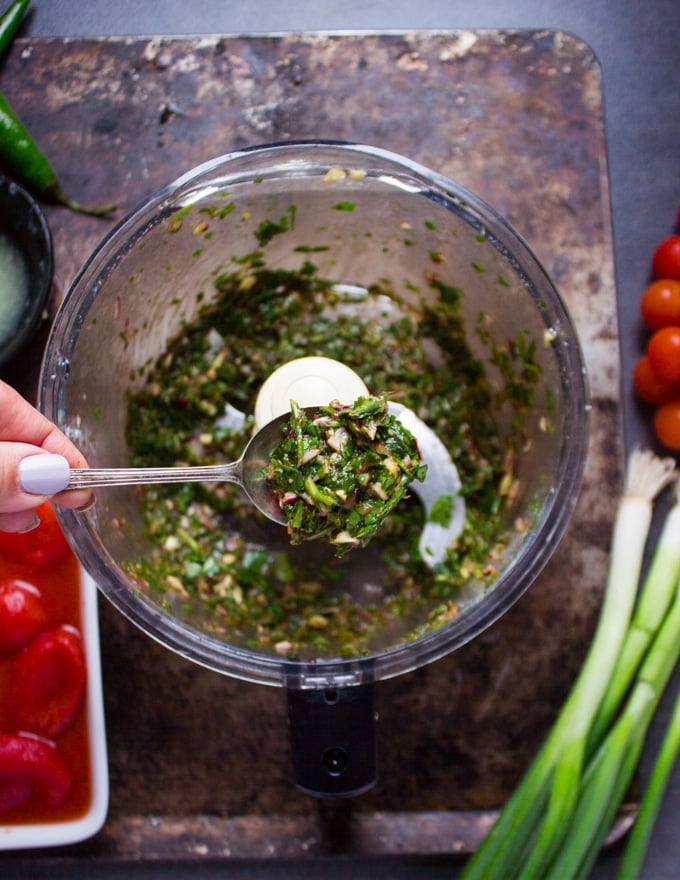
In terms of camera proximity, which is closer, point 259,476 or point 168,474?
point 168,474

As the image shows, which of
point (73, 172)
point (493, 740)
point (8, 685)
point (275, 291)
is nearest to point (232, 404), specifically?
point (275, 291)

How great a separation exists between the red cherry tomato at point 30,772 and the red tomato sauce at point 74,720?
0.02 meters

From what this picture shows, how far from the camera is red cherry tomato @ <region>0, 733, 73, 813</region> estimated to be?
162 centimetres

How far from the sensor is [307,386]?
157 centimetres

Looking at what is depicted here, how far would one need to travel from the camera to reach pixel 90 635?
5.35 feet

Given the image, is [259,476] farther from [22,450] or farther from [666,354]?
[666,354]

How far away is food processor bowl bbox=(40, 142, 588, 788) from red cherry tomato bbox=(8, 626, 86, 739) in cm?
24

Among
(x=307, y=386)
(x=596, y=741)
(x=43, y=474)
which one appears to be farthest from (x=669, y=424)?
(x=43, y=474)

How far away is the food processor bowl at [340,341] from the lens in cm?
142

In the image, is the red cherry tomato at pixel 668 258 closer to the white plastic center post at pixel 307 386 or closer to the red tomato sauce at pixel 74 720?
the white plastic center post at pixel 307 386

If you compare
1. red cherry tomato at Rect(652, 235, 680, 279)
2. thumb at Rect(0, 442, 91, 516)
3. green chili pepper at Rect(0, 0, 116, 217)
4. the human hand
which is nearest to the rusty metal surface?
green chili pepper at Rect(0, 0, 116, 217)

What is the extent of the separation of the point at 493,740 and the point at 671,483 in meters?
0.60

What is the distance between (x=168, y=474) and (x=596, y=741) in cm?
93

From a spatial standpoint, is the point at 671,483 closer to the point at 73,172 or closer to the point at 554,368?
the point at 554,368
